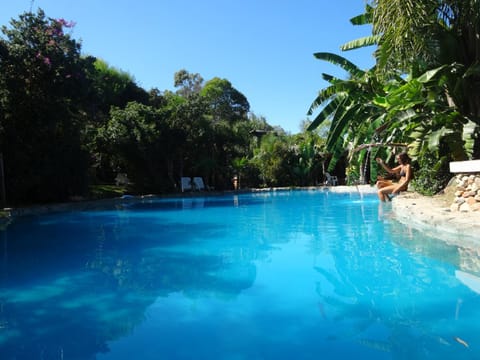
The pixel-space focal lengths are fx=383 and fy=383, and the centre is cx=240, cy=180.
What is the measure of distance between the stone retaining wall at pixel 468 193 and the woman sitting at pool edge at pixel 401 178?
195 inches

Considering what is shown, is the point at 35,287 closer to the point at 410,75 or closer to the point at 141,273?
the point at 141,273

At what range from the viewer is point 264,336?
3.09 meters

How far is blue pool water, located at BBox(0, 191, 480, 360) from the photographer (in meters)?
2.92

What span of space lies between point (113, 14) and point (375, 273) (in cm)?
1546

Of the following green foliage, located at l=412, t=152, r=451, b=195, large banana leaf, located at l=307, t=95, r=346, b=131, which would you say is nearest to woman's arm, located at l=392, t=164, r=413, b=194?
green foliage, located at l=412, t=152, r=451, b=195

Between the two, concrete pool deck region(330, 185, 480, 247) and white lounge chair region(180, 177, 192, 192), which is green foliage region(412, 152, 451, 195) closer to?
concrete pool deck region(330, 185, 480, 247)

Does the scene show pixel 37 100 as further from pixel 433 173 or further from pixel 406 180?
pixel 433 173

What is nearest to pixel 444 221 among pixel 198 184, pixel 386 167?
pixel 386 167

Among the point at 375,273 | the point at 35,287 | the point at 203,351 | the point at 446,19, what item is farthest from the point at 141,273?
the point at 446,19

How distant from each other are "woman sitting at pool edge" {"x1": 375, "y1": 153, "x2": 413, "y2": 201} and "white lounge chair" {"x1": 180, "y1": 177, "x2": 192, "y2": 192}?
13.2 meters

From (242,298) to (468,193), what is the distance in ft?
18.9

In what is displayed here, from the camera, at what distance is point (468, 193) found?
24.9 ft

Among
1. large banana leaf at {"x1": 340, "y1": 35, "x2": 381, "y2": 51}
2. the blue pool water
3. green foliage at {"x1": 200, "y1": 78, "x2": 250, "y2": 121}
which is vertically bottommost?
the blue pool water

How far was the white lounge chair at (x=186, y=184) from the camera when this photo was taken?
79.0 ft
